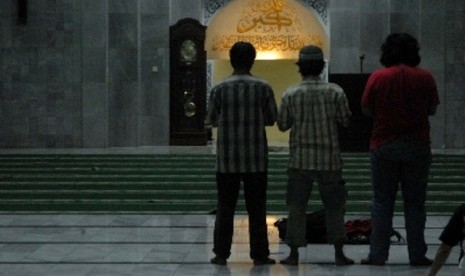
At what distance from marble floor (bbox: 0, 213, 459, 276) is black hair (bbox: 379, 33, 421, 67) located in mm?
1207

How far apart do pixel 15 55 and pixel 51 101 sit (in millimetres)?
912

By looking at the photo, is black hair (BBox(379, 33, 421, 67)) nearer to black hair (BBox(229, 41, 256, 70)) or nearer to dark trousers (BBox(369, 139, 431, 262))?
dark trousers (BBox(369, 139, 431, 262))

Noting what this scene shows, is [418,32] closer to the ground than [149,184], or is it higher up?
higher up

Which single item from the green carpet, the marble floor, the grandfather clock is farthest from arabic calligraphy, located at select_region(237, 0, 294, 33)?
the marble floor

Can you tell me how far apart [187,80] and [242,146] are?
1175 centimetres

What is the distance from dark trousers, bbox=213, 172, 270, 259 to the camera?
6.57 meters

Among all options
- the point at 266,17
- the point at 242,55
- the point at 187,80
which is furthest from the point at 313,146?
the point at 266,17

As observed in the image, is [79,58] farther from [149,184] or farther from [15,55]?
[149,184]

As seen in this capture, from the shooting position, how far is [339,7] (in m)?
18.3

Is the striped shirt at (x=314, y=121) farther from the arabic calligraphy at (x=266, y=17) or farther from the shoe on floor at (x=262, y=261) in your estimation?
the arabic calligraphy at (x=266, y=17)

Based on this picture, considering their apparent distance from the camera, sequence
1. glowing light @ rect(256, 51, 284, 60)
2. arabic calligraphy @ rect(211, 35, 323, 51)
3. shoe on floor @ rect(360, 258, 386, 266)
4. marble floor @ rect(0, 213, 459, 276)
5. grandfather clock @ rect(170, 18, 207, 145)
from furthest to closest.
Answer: glowing light @ rect(256, 51, 284, 60)
arabic calligraphy @ rect(211, 35, 323, 51)
grandfather clock @ rect(170, 18, 207, 145)
shoe on floor @ rect(360, 258, 386, 266)
marble floor @ rect(0, 213, 459, 276)

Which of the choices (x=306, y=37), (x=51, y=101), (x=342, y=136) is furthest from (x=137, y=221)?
(x=306, y=37)

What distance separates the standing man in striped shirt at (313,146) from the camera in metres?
6.52

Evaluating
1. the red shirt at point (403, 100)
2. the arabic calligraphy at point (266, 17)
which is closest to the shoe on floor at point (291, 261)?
the red shirt at point (403, 100)
